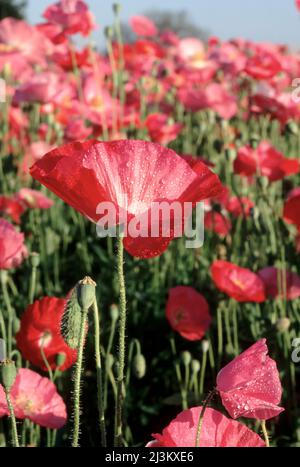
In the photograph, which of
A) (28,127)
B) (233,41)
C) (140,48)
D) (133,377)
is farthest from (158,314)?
(233,41)

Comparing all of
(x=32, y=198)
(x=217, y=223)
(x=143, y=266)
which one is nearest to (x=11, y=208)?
(x=32, y=198)

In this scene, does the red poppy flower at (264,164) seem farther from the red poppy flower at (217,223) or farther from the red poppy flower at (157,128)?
the red poppy flower at (157,128)

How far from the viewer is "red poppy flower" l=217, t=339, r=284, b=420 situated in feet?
2.58

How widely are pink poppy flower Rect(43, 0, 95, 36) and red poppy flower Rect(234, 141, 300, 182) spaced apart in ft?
2.32

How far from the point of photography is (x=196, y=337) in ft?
4.96

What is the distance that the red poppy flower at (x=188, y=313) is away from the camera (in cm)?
147

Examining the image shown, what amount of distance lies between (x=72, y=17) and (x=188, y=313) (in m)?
1.16

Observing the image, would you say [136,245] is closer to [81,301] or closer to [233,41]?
[81,301]

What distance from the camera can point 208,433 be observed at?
2.73 ft

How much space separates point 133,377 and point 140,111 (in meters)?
1.72

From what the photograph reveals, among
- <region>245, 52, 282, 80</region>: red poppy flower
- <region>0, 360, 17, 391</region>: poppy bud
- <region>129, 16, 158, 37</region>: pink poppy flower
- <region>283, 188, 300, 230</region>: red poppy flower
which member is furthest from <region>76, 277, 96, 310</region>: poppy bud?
<region>129, 16, 158, 37</region>: pink poppy flower

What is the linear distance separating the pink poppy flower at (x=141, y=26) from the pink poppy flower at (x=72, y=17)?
136 centimetres

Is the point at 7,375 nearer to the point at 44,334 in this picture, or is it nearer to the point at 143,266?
the point at 44,334

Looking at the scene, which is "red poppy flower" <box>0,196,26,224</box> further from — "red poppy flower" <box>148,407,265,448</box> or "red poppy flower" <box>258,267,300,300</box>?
"red poppy flower" <box>148,407,265,448</box>
